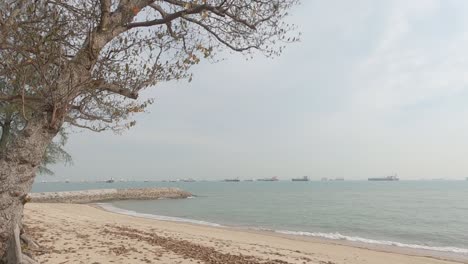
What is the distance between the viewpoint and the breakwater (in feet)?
182

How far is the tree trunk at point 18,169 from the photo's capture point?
218 inches

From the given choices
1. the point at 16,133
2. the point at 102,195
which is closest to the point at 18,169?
the point at 16,133

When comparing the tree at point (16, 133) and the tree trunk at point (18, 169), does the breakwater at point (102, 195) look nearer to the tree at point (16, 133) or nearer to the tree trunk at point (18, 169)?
the tree at point (16, 133)

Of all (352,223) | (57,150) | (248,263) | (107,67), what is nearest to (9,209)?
(107,67)

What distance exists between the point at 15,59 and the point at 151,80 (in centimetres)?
236

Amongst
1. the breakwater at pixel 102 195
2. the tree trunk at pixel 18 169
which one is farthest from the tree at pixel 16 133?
the breakwater at pixel 102 195

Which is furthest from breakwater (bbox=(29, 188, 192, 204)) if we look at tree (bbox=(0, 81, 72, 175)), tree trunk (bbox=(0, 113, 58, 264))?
tree trunk (bbox=(0, 113, 58, 264))

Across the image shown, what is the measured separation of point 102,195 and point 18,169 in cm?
6906

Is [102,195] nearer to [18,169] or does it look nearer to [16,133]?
[16,133]

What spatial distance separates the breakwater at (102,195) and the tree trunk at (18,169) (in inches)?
1846

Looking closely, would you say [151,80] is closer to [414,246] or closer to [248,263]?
[248,263]

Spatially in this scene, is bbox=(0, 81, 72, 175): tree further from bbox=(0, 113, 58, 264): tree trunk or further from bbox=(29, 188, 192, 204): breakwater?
bbox=(29, 188, 192, 204): breakwater

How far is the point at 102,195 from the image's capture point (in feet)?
230

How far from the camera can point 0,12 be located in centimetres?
562
